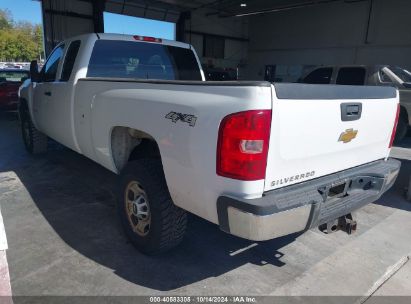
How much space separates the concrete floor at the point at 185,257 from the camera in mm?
2672

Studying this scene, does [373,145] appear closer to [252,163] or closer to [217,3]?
[252,163]

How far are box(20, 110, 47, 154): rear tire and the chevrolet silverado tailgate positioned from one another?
5131 millimetres

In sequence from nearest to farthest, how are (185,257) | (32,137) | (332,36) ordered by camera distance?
(185,257)
(32,137)
(332,36)

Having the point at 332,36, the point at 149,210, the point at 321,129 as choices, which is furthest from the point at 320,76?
the point at 332,36

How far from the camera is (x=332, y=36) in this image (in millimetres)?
22125

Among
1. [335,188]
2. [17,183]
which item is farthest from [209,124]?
[17,183]

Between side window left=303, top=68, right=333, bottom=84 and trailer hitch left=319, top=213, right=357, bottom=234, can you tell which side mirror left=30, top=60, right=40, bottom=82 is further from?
side window left=303, top=68, right=333, bottom=84

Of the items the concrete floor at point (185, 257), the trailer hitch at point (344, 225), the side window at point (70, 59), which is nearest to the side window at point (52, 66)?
the side window at point (70, 59)

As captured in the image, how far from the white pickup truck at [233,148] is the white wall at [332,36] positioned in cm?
1967

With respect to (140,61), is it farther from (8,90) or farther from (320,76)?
(8,90)

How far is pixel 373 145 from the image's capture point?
3.00 meters

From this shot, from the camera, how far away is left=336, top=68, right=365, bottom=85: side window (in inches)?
355

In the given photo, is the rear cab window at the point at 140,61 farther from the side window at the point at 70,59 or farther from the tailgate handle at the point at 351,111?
the tailgate handle at the point at 351,111

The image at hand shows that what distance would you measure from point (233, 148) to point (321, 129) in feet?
2.33
